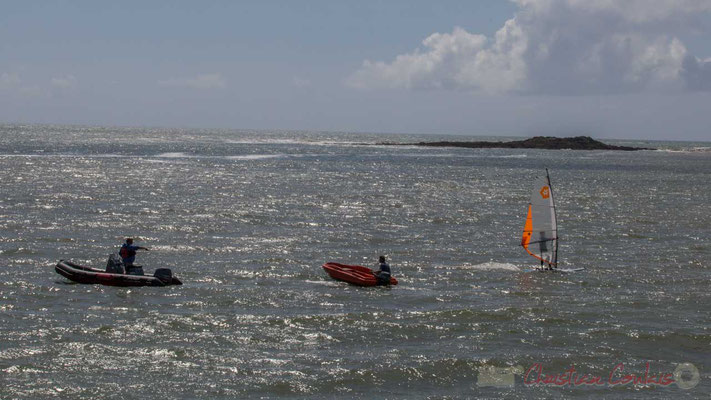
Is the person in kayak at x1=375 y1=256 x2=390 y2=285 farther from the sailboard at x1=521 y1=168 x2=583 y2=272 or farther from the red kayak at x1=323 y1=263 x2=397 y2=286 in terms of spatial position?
the sailboard at x1=521 y1=168 x2=583 y2=272

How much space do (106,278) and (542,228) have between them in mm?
16601

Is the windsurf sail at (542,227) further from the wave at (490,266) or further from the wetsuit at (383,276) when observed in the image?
the wetsuit at (383,276)

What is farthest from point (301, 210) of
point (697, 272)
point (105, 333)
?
point (105, 333)

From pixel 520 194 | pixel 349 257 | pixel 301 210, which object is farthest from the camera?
pixel 520 194

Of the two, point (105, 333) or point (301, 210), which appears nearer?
point (105, 333)

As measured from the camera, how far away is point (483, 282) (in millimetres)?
30172

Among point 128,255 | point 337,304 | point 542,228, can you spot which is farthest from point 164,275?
point 542,228

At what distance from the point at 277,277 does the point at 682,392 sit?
15208mm

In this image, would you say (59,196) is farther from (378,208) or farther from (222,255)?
(222,255)

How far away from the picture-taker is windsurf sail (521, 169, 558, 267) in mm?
33500

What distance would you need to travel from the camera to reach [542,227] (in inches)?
1334

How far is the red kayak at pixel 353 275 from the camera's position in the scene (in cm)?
2888

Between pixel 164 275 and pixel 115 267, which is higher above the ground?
pixel 115 267

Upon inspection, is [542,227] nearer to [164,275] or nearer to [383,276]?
[383,276]
